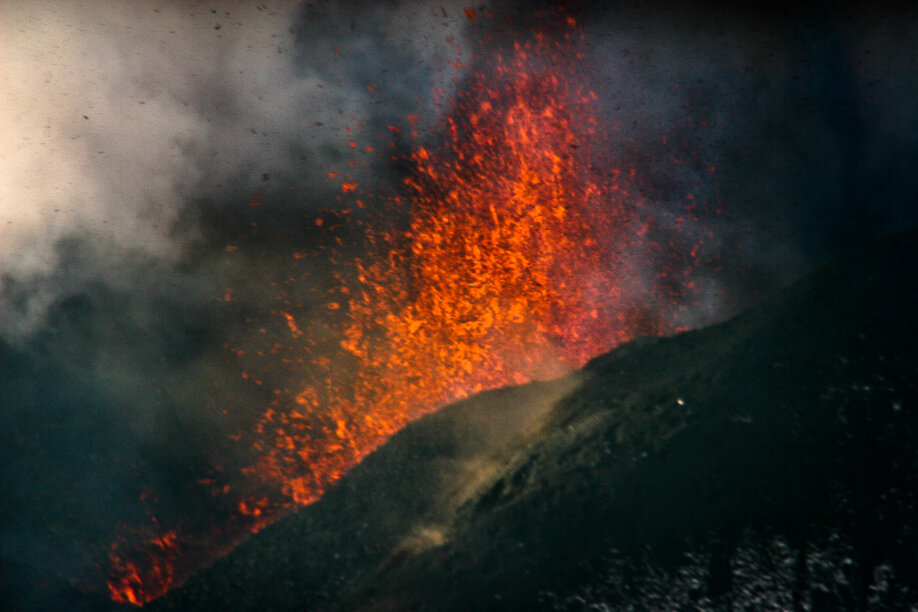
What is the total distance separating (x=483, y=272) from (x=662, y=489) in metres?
1.81

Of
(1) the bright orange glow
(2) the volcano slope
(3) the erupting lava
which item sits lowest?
(2) the volcano slope

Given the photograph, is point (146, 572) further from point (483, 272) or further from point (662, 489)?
point (662, 489)

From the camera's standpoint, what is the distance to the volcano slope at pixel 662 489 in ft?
7.36

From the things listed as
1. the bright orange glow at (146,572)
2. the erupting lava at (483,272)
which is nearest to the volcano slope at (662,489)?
the bright orange glow at (146,572)

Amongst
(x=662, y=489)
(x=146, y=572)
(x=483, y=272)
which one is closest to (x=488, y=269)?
(x=483, y=272)

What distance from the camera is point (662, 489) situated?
2.56 m

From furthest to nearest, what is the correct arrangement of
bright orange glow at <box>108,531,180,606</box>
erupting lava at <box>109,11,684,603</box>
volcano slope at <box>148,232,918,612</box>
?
erupting lava at <box>109,11,684,603</box>
bright orange glow at <box>108,531,180,606</box>
volcano slope at <box>148,232,918,612</box>

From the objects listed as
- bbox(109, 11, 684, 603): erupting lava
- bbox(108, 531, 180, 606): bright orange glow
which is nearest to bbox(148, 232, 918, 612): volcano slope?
bbox(108, 531, 180, 606): bright orange glow

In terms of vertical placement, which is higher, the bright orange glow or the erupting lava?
the erupting lava

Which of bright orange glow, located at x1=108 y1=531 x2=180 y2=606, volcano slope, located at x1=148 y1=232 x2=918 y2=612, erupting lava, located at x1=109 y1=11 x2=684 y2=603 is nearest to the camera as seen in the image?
volcano slope, located at x1=148 y1=232 x2=918 y2=612

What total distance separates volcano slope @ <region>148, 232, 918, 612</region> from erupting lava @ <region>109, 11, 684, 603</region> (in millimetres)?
258

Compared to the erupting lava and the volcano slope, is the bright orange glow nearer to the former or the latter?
the volcano slope

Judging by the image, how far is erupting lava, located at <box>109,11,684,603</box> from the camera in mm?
3602

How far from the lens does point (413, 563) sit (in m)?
2.72
